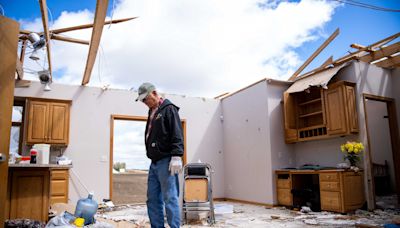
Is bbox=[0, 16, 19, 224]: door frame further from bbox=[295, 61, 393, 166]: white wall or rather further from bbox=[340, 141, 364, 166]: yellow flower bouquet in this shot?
bbox=[295, 61, 393, 166]: white wall

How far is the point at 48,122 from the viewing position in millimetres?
6094

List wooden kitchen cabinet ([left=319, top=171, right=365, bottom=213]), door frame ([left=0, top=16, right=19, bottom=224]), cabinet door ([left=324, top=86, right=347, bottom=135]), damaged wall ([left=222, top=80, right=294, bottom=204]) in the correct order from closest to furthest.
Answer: door frame ([left=0, top=16, right=19, bottom=224])
wooden kitchen cabinet ([left=319, top=171, right=365, bottom=213])
cabinet door ([left=324, top=86, right=347, bottom=135])
damaged wall ([left=222, top=80, right=294, bottom=204])

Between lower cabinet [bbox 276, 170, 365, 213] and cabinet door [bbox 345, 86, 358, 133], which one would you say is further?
cabinet door [bbox 345, 86, 358, 133]

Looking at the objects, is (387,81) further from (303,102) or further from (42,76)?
(42,76)

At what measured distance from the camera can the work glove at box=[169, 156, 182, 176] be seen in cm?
260

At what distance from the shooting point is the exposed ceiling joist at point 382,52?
5.65 meters

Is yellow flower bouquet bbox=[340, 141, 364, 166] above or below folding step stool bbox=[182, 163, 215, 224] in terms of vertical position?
above

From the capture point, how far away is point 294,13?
5.91 meters

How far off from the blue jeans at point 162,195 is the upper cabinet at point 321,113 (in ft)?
12.2

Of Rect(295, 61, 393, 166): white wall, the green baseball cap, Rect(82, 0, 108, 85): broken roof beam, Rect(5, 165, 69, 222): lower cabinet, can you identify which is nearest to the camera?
the green baseball cap

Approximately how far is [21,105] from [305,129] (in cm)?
612

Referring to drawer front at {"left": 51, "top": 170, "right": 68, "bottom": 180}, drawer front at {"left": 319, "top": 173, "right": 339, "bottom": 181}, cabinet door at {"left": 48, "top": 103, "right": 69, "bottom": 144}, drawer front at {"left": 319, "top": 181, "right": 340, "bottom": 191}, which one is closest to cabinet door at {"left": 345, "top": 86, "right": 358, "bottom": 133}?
drawer front at {"left": 319, "top": 173, "right": 339, "bottom": 181}

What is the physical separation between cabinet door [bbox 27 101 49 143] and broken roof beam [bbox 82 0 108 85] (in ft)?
Answer: 3.42

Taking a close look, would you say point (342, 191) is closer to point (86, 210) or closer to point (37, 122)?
point (86, 210)
